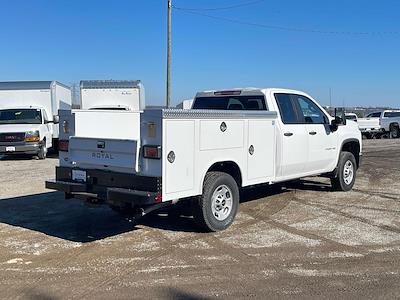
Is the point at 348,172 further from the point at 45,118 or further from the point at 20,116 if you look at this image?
the point at 20,116

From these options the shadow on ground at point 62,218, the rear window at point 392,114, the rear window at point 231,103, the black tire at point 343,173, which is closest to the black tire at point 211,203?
the shadow on ground at point 62,218

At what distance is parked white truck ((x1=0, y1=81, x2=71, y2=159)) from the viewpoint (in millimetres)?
17766

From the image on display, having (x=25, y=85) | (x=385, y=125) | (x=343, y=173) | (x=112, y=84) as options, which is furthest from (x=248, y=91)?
(x=385, y=125)

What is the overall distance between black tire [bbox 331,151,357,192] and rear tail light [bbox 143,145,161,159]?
17.5ft

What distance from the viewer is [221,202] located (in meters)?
7.15

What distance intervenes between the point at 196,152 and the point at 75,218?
9.09 ft

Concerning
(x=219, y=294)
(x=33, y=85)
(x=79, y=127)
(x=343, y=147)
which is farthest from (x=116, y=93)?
(x=219, y=294)

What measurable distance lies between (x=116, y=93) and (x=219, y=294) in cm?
1552

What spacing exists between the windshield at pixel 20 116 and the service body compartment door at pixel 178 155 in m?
13.9

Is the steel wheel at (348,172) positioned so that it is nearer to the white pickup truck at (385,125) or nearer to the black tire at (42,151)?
the black tire at (42,151)

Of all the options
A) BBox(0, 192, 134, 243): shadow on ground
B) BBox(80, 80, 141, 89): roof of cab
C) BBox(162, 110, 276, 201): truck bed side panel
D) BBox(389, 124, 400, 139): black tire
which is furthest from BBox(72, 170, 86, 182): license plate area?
BBox(389, 124, 400, 139): black tire

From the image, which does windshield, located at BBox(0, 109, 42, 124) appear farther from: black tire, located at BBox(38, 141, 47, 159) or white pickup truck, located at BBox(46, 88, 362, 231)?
white pickup truck, located at BBox(46, 88, 362, 231)

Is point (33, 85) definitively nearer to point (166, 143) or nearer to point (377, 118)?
point (166, 143)

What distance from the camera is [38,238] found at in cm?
686
